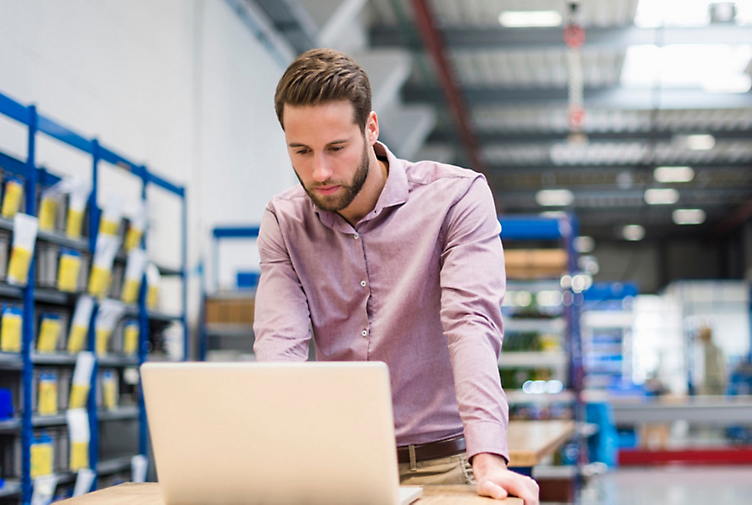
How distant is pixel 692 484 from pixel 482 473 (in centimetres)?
794

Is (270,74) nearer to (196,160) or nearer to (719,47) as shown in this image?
(196,160)

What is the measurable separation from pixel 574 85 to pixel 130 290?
4.33 meters

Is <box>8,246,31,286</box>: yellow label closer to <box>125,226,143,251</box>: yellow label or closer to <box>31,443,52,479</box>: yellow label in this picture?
<box>31,443,52,479</box>: yellow label

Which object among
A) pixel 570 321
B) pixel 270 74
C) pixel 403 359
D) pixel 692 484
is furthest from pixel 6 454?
pixel 692 484

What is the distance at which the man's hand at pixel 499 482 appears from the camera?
1.21 meters

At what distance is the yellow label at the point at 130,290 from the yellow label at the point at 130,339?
0.15 metres

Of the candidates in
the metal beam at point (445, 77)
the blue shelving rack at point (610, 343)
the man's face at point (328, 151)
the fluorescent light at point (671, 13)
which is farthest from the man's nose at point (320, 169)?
the blue shelving rack at point (610, 343)

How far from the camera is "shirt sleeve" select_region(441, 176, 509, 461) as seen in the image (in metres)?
1.31

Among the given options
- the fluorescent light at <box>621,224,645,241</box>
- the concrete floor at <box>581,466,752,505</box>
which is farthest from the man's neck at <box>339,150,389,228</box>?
the fluorescent light at <box>621,224,645,241</box>

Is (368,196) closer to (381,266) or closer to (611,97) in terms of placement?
(381,266)

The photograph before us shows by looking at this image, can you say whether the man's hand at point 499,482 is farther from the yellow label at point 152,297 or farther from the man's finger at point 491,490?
the yellow label at point 152,297

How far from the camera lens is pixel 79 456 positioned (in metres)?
3.92

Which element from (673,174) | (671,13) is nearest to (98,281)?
(671,13)

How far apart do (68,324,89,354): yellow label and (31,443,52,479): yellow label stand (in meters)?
0.51
